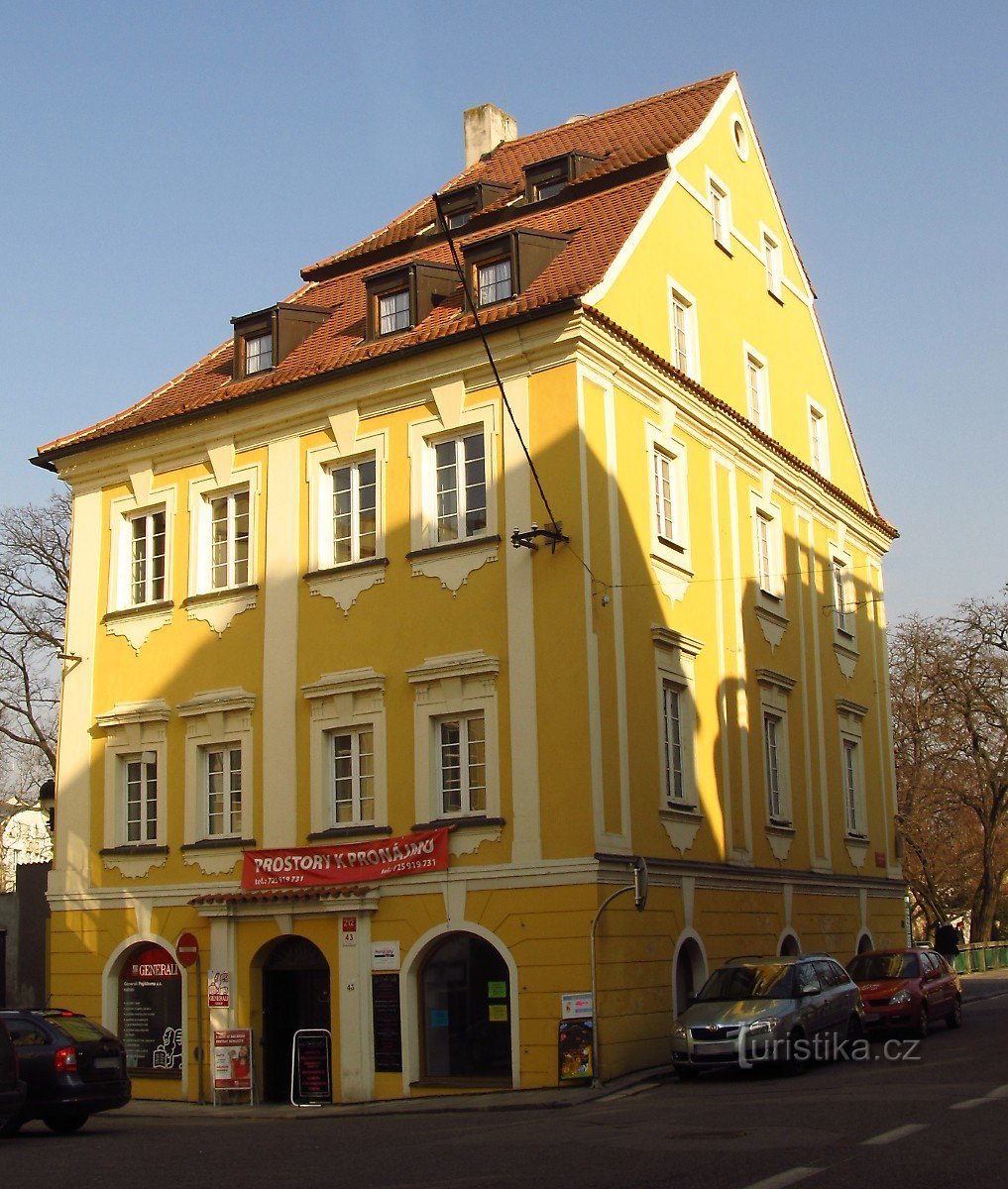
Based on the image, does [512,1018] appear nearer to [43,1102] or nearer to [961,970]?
[43,1102]

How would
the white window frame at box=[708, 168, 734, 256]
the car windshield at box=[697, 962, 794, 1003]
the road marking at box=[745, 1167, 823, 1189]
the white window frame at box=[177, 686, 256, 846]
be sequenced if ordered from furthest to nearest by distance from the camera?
the white window frame at box=[708, 168, 734, 256], the white window frame at box=[177, 686, 256, 846], the car windshield at box=[697, 962, 794, 1003], the road marking at box=[745, 1167, 823, 1189]

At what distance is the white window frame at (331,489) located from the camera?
2639 cm

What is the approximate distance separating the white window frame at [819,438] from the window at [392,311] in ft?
38.0

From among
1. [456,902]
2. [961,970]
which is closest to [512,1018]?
[456,902]

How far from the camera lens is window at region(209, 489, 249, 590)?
28.2 metres

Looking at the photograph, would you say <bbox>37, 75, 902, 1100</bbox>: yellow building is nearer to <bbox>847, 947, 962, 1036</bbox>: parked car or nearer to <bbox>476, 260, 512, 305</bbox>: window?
<bbox>476, 260, 512, 305</bbox>: window

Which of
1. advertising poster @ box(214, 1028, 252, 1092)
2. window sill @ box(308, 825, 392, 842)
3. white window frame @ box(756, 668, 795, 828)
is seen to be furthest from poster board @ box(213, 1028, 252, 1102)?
white window frame @ box(756, 668, 795, 828)

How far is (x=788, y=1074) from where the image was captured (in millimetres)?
21703

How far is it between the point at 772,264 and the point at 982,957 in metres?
34.2

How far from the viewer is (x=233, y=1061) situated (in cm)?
2550

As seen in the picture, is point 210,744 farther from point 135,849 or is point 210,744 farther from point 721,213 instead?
point 721,213

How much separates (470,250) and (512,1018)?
12.5 m

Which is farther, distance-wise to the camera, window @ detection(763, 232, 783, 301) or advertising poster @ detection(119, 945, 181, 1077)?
window @ detection(763, 232, 783, 301)

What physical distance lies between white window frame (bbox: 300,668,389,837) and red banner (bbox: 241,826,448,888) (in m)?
0.36
